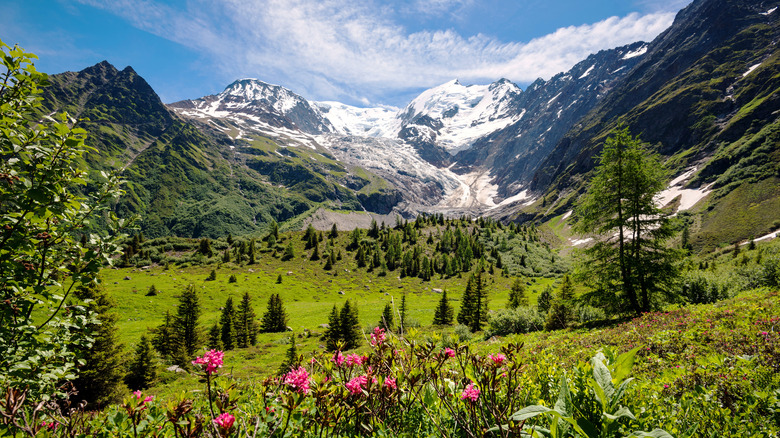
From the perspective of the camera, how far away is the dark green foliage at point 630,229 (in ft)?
56.9

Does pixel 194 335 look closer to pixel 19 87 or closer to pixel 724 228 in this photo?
pixel 19 87

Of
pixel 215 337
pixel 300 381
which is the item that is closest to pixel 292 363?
pixel 300 381

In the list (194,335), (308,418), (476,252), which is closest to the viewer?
(308,418)

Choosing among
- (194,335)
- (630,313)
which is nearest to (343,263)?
(194,335)

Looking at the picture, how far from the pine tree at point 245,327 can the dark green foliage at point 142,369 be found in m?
14.8

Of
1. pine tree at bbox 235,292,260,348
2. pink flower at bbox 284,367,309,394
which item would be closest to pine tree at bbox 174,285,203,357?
pine tree at bbox 235,292,260,348

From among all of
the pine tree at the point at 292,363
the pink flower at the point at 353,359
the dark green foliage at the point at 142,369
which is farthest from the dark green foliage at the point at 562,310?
the dark green foliage at the point at 142,369

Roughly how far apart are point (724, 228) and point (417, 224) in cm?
10908

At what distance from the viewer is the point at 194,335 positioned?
1289 inches

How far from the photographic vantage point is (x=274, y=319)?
45.5 meters

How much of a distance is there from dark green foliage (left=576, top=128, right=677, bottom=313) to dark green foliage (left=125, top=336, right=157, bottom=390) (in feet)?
108

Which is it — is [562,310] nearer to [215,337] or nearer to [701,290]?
[701,290]

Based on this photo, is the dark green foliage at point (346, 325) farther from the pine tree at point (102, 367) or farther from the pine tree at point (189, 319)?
the pine tree at point (102, 367)

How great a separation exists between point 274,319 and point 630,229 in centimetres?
4547
